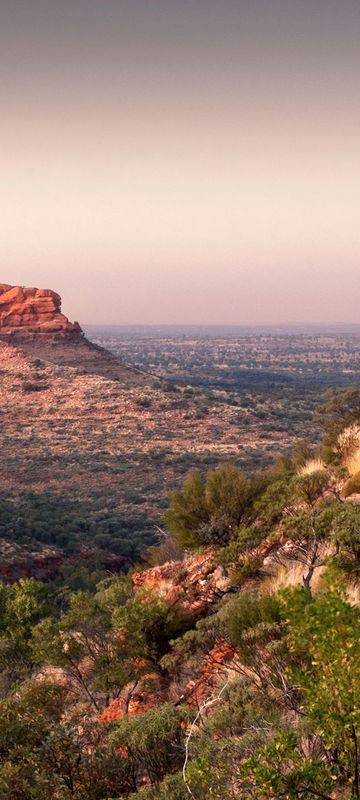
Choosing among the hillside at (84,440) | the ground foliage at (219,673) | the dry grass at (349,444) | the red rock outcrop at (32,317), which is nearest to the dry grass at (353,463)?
the dry grass at (349,444)

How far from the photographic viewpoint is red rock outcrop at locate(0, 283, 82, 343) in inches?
2633

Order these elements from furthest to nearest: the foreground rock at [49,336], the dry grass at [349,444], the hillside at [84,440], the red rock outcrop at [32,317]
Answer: the red rock outcrop at [32,317]
the foreground rock at [49,336]
the hillside at [84,440]
the dry grass at [349,444]

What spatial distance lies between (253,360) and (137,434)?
105 m

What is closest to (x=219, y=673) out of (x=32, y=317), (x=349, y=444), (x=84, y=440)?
(x=349, y=444)

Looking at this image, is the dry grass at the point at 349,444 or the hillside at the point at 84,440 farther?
the hillside at the point at 84,440

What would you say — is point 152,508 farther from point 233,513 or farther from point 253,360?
point 253,360

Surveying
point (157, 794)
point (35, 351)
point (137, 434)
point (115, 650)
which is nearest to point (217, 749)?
point (157, 794)

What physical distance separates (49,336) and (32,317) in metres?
5.02

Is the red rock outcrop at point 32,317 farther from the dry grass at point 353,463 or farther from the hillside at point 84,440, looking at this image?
the dry grass at point 353,463

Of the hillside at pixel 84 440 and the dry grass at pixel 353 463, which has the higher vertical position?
the dry grass at pixel 353 463

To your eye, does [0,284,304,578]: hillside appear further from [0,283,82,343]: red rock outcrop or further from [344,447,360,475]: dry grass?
[344,447,360,475]: dry grass

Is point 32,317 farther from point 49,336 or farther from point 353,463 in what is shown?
point 353,463

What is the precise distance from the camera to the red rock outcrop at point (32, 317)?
219 ft

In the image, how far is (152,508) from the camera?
29.6 meters
